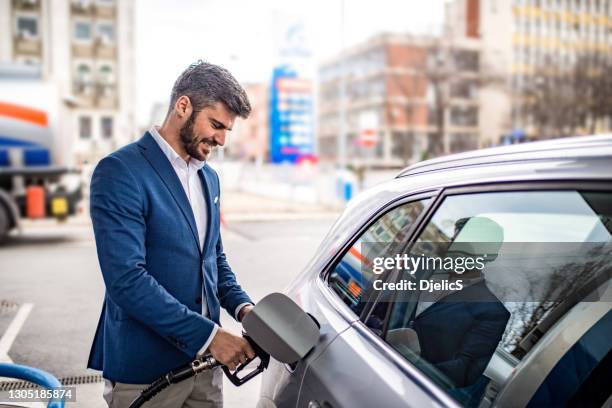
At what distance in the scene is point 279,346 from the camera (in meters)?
1.69

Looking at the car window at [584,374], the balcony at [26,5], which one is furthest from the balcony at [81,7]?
→ the car window at [584,374]

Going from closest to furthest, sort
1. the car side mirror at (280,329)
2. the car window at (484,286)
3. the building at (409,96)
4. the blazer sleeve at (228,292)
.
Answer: the car window at (484,286) → the car side mirror at (280,329) → the blazer sleeve at (228,292) → the building at (409,96)

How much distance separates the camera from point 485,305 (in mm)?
1700

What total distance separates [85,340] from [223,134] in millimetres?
3946

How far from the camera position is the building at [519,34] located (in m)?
71.8

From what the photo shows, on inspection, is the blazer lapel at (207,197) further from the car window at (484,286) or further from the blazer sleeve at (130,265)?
the car window at (484,286)

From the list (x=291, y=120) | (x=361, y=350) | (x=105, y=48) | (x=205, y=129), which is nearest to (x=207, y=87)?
(x=205, y=129)

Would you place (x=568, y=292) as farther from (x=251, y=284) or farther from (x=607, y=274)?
(x=251, y=284)

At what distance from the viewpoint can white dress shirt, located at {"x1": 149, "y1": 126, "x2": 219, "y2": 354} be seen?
205cm

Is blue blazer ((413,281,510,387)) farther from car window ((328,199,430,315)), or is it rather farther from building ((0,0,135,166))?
building ((0,0,135,166))

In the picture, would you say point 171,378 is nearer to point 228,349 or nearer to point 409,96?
point 228,349

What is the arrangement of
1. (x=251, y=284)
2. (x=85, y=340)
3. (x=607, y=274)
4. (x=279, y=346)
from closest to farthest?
(x=607, y=274), (x=279, y=346), (x=85, y=340), (x=251, y=284)

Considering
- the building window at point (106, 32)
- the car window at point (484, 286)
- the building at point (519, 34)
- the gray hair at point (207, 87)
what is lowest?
the car window at point (484, 286)

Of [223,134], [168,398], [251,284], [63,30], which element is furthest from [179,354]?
[63,30]
